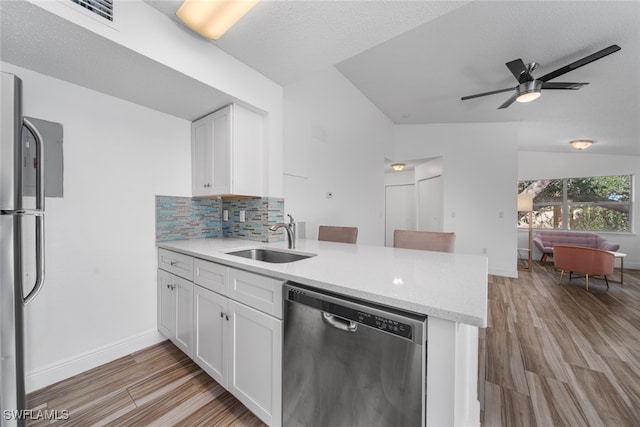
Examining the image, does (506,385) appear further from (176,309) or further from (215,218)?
(215,218)

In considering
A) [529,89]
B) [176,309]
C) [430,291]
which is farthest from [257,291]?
[529,89]

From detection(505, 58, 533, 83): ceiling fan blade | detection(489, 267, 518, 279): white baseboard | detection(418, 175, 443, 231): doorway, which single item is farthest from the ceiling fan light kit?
detection(489, 267, 518, 279): white baseboard

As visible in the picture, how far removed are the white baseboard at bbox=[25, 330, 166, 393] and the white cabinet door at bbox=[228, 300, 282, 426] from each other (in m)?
1.17

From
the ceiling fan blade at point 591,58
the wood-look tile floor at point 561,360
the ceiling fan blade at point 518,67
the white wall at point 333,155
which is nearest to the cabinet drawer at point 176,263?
the white wall at point 333,155

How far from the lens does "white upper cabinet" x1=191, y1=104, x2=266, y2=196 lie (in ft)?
6.83

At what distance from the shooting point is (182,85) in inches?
69.8

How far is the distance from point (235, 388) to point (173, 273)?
3.42 feet

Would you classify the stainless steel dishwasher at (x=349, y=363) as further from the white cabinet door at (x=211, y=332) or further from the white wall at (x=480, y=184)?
the white wall at (x=480, y=184)

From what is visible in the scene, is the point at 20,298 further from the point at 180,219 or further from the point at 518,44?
the point at 518,44

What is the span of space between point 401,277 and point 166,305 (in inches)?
77.4

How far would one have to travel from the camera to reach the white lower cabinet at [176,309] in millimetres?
1808

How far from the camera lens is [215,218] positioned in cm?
270

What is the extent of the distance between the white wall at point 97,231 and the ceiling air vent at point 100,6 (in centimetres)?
79

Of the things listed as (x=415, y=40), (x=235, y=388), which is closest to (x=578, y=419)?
(x=235, y=388)
